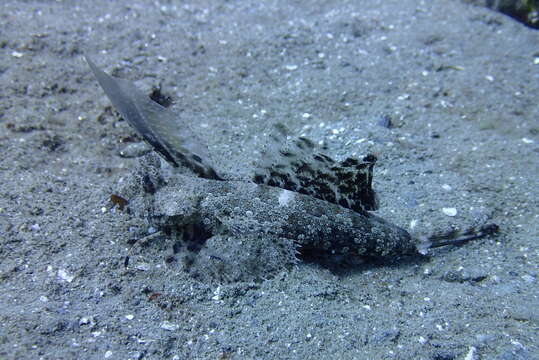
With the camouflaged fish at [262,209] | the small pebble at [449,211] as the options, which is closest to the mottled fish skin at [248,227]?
the camouflaged fish at [262,209]

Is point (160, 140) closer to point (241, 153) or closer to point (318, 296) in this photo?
point (241, 153)

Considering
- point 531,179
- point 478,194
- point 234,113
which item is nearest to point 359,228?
point 478,194

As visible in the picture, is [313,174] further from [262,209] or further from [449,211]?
[449,211]

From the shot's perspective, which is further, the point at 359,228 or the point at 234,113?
the point at 234,113

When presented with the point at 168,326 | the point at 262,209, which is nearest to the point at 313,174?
the point at 262,209

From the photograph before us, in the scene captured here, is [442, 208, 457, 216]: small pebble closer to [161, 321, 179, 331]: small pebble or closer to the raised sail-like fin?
the raised sail-like fin

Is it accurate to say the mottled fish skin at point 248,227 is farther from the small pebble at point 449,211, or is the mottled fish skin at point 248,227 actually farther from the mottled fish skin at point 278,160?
the small pebble at point 449,211
